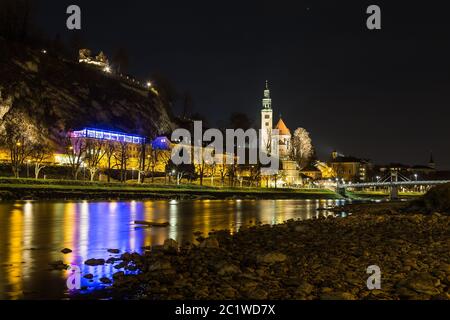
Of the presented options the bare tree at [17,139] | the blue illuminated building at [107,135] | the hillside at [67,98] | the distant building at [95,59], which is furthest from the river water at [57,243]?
the distant building at [95,59]

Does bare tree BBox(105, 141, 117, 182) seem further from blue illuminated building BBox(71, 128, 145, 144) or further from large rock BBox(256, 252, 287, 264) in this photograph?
large rock BBox(256, 252, 287, 264)

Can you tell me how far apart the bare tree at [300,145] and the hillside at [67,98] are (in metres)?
50.5

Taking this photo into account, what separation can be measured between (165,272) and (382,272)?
6.16m

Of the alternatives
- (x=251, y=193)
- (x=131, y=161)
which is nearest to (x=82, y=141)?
(x=131, y=161)

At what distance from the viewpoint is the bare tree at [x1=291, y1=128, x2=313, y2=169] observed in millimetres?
182750

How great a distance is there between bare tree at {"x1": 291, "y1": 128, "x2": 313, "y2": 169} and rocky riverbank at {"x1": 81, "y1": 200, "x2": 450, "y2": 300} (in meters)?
162

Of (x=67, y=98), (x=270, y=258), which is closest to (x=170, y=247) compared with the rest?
(x=270, y=258)

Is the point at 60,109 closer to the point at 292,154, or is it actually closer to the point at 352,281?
the point at 292,154

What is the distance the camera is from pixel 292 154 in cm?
18575

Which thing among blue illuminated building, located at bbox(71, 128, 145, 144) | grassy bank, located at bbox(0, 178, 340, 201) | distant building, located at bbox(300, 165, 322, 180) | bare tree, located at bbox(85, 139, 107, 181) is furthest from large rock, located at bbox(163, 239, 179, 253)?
distant building, located at bbox(300, 165, 322, 180)

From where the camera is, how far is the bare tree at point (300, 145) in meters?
183

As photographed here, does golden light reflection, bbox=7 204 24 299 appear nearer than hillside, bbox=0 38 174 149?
Yes

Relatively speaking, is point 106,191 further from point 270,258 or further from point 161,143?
point 270,258
